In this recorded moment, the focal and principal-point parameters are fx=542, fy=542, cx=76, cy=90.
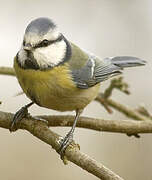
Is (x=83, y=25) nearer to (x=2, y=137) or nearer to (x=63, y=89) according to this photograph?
(x=2, y=137)

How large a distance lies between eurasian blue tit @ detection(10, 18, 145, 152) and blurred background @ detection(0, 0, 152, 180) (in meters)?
0.97

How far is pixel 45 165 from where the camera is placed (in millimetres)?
3166

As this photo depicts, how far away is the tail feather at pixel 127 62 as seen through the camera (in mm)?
2535

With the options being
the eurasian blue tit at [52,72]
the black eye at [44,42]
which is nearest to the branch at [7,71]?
the eurasian blue tit at [52,72]

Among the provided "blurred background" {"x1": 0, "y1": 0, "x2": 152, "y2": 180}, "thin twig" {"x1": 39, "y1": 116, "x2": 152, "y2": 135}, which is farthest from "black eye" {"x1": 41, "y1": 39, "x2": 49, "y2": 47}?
"blurred background" {"x1": 0, "y1": 0, "x2": 152, "y2": 180}

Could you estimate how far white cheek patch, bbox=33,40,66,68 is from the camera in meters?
1.97

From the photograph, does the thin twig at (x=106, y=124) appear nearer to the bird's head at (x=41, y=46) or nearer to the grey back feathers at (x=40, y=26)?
the bird's head at (x=41, y=46)

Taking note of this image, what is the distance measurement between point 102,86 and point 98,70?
1.10 metres

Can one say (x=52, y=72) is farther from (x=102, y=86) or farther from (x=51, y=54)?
(x=102, y=86)

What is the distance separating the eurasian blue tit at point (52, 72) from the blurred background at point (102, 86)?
3.19ft

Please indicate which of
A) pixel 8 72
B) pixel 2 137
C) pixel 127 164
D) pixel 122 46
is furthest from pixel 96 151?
pixel 8 72

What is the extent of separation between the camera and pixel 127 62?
255 centimetres

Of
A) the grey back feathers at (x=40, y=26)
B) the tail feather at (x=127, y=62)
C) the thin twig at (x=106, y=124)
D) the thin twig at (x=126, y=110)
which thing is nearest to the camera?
the grey back feathers at (x=40, y=26)

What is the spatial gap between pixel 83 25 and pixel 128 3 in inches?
16.3
